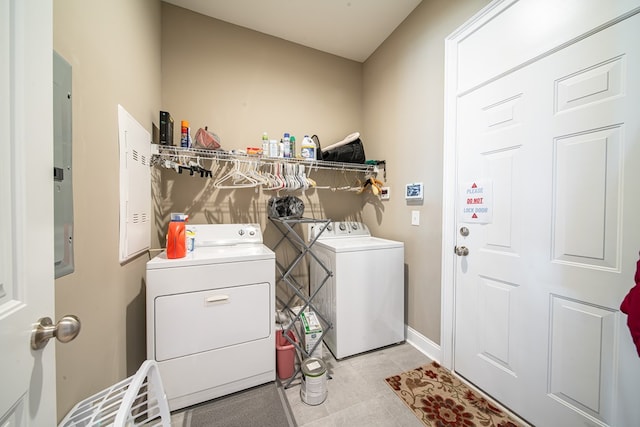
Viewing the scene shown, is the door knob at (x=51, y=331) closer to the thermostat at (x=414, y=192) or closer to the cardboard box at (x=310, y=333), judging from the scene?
the cardboard box at (x=310, y=333)

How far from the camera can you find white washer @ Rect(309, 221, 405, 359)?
181cm

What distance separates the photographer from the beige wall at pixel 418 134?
5.91ft

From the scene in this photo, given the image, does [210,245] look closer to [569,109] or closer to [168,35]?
[168,35]

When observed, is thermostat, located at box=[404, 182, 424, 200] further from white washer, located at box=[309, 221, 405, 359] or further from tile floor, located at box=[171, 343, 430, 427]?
tile floor, located at box=[171, 343, 430, 427]

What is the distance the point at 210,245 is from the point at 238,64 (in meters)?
1.73

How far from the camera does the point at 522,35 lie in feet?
4.28

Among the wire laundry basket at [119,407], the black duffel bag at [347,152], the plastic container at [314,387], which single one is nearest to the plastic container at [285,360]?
the plastic container at [314,387]

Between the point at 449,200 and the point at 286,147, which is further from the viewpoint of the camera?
the point at 286,147

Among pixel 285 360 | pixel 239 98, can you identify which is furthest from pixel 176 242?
pixel 239 98

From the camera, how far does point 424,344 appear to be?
193cm

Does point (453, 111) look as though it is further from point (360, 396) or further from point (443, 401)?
point (360, 396)

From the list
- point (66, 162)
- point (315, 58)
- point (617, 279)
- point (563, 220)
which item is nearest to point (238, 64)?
point (315, 58)

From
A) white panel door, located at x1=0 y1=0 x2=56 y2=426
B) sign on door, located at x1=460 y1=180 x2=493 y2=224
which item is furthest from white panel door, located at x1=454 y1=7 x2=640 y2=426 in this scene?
white panel door, located at x1=0 y1=0 x2=56 y2=426

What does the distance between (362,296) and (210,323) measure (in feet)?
3.67
